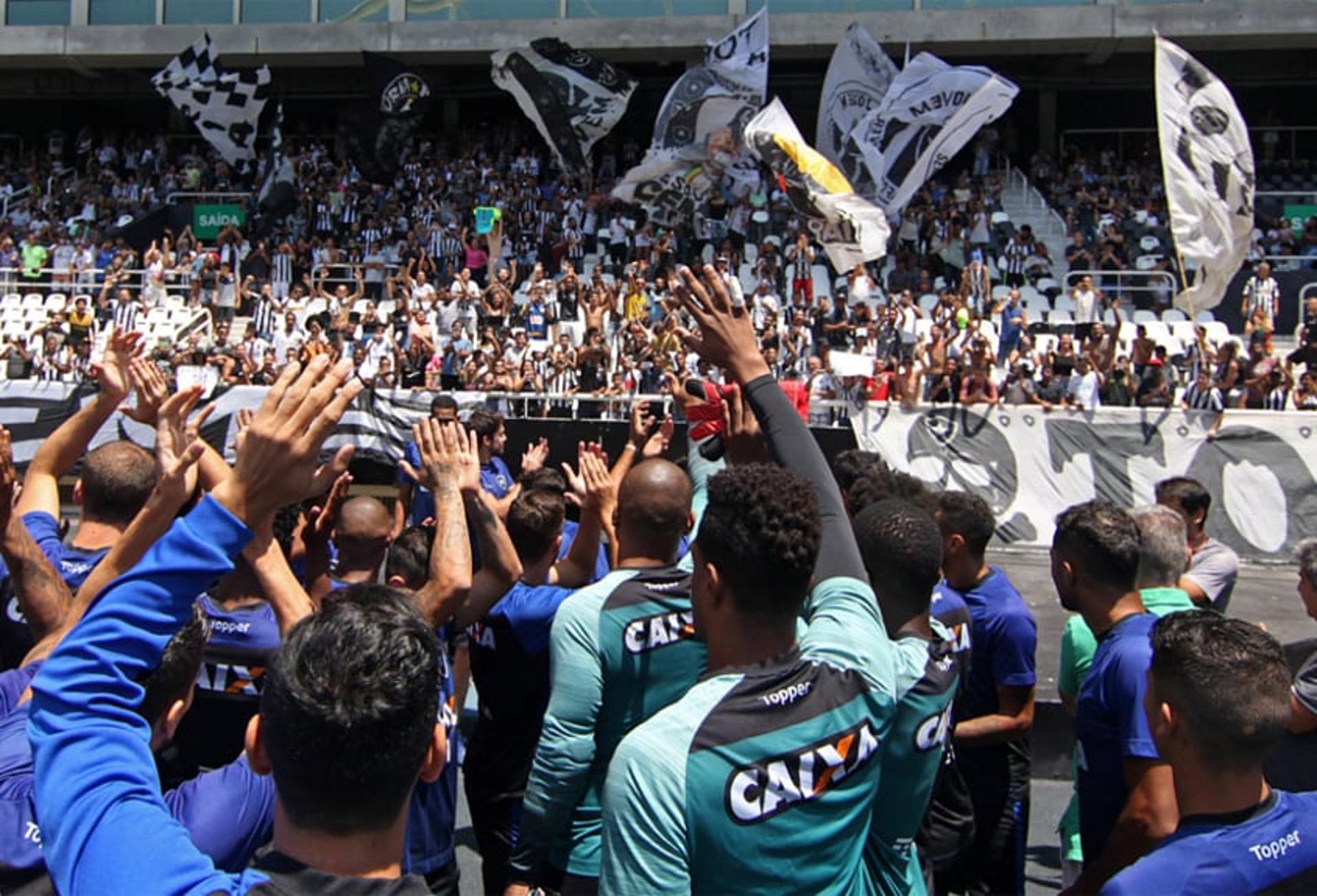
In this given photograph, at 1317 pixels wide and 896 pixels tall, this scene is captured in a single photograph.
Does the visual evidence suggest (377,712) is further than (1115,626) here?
No

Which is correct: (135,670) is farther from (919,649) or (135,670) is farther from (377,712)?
(919,649)

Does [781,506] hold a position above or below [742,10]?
below

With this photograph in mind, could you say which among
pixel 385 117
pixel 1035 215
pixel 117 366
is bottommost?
pixel 117 366

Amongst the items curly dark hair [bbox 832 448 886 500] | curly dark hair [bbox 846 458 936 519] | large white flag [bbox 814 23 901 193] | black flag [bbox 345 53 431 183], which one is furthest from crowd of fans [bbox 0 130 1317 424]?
curly dark hair [bbox 846 458 936 519]

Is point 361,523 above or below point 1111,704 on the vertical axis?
above

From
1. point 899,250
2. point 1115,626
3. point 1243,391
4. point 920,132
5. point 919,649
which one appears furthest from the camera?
point 899,250

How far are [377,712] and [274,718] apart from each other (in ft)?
0.49

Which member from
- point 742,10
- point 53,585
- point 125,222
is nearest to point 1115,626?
point 53,585

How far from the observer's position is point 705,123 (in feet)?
71.8

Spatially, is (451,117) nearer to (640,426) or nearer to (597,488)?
(640,426)

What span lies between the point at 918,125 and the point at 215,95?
1607 cm

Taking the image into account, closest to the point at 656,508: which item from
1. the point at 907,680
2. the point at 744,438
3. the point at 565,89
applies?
the point at 744,438

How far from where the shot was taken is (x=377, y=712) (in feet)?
5.67

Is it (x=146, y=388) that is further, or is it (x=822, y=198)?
(x=822, y=198)
